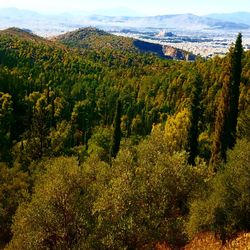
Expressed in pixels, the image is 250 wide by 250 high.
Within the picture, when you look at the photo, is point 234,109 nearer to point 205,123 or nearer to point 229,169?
point 229,169

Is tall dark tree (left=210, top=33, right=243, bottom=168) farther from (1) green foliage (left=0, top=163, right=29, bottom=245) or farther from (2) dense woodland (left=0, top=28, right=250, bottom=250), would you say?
(1) green foliage (left=0, top=163, right=29, bottom=245)

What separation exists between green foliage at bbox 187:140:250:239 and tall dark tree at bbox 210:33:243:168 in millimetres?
16149

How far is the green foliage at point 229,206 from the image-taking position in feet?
105

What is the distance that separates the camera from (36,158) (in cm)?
6994

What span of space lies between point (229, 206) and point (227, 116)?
1984 centimetres

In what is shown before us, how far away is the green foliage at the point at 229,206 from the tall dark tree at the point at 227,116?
53.0 feet

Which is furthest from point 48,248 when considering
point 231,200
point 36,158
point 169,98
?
point 169,98

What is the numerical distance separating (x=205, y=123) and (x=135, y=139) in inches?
730

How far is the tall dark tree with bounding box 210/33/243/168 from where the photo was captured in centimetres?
5022

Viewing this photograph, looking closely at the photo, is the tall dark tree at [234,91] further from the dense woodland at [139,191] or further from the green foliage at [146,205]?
the green foliage at [146,205]

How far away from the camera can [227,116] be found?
50469mm

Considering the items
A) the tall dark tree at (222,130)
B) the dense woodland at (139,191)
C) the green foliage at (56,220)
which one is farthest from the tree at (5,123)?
the green foliage at (56,220)

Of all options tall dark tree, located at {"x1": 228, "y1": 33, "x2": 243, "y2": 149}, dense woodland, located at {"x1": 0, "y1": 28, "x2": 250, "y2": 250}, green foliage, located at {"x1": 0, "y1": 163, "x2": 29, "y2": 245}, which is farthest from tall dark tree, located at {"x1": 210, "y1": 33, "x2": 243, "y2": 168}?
green foliage, located at {"x1": 0, "y1": 163, "x2": 29, "y2": 245}

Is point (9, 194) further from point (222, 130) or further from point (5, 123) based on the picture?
point (5, 123)
